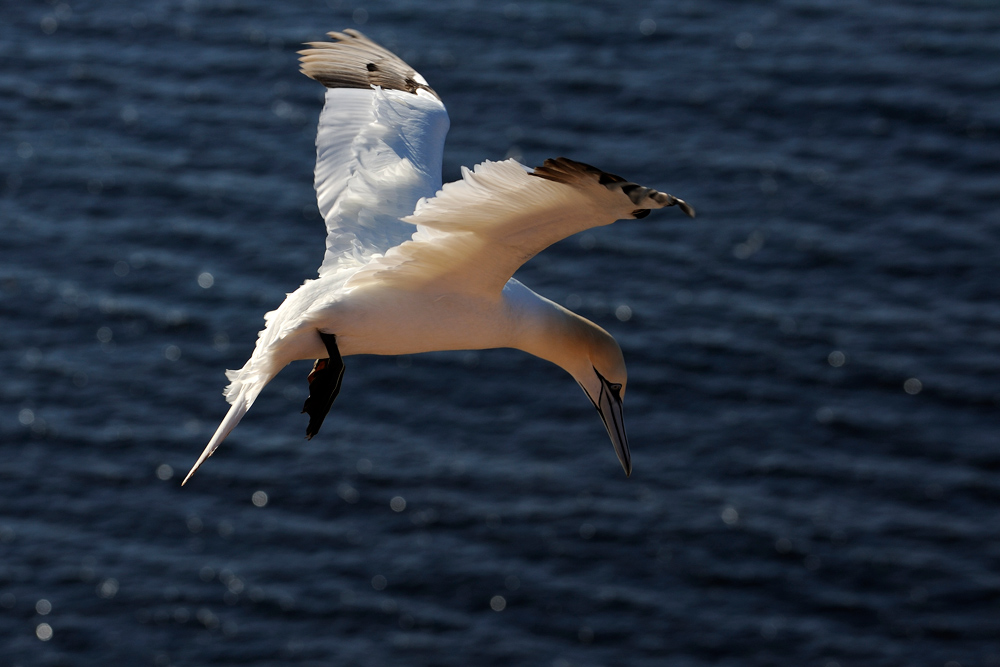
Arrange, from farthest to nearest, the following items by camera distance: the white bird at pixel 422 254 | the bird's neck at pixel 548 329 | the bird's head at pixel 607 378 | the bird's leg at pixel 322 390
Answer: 1. the bird's head at pixel 607 378
2. the bird's leg at pixel 322 390
3. the bird's neck at pixel 548 329
4. the white bird at pixel 422 254

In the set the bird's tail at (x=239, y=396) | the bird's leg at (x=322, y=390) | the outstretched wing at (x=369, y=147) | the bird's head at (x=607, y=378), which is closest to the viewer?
the bird's tail at (x=239, y=396)

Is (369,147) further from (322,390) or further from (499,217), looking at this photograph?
(499,217)

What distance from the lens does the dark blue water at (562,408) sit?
89.0 ft

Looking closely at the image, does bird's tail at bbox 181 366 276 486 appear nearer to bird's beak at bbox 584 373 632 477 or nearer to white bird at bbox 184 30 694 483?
white bird at bbox 184 30 694 483

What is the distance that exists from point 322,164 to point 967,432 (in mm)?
19994

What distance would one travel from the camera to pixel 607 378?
10.4 metres

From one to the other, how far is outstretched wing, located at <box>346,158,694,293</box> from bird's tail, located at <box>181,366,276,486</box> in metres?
0.95

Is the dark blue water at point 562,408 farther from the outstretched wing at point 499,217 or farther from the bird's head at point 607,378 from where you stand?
the outstretched wing at point 499,217

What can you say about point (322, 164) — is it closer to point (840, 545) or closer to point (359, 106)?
point (359, 106)

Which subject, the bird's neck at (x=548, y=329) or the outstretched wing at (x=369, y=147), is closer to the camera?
the bird's neck at (x=548, y=329)

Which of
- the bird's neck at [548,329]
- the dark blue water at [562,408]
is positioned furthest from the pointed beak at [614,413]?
the dark blue water at [562,408]

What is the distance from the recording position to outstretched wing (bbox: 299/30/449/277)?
10.6 m

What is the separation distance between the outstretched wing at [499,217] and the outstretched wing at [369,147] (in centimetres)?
129

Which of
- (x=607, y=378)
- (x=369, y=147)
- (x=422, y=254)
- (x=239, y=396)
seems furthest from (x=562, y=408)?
(x=422, y=254)
